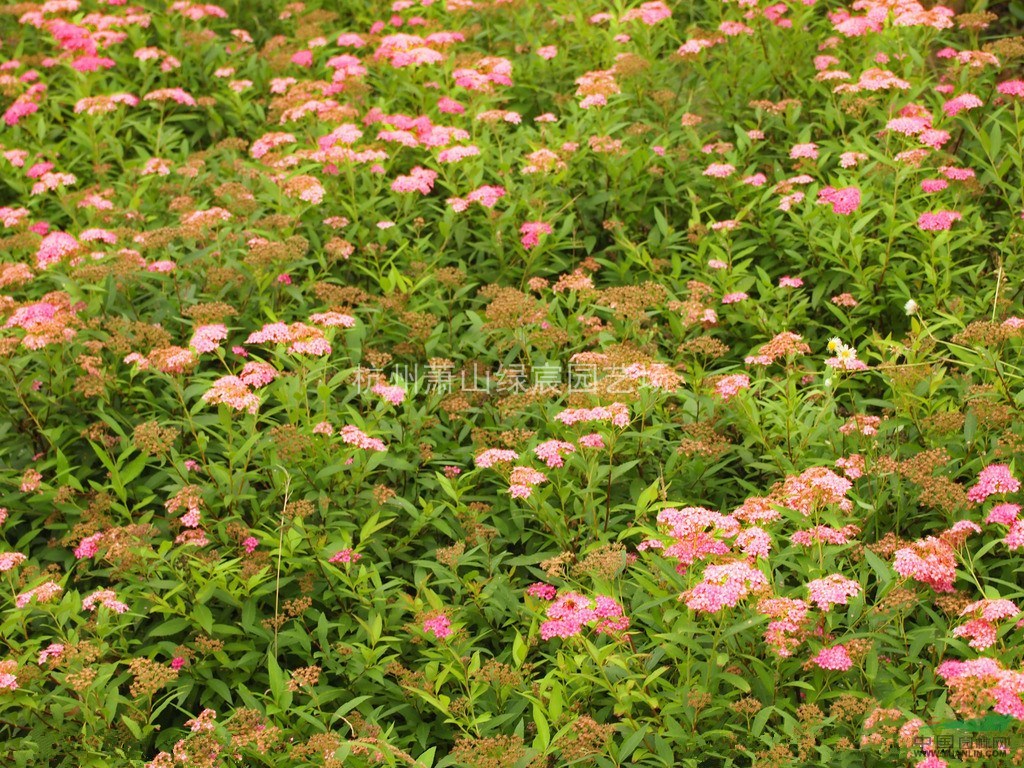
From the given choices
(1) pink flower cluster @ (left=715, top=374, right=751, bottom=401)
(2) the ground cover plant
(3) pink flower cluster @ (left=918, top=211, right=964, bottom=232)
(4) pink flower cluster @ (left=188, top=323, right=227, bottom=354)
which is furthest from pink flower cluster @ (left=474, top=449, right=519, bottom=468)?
(3) pink flower cluster @ (left=918, top=211, right=964, bottom=232)

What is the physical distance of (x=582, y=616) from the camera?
146 inches

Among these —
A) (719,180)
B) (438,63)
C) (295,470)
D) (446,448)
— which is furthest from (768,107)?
(295,470)

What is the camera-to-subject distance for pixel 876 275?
5.61 m

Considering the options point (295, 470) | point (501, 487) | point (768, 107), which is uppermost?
point (768, 107)

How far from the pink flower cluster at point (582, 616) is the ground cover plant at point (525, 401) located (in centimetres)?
1

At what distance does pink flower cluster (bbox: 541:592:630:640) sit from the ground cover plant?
0.01 meters

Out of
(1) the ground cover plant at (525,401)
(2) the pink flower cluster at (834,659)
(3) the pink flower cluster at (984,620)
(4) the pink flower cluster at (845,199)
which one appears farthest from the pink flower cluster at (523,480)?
(4) the pink flower cluster at (845,199)

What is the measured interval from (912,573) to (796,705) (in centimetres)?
59

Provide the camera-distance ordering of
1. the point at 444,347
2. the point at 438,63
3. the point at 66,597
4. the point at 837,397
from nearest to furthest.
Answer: the point at 66,597, the point at 837,397, the point at 444,347, the point at 438,63

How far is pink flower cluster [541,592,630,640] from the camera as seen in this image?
12.1ft

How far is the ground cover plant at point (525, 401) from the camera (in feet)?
12.0

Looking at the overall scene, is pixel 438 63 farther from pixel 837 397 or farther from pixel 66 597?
pixel 66 597

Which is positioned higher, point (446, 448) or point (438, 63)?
point (438, 63)

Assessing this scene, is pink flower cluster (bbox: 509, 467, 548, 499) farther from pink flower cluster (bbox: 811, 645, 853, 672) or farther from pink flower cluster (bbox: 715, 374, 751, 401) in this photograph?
pink flower cluster (bbox: 811, 645, 853, 672)
